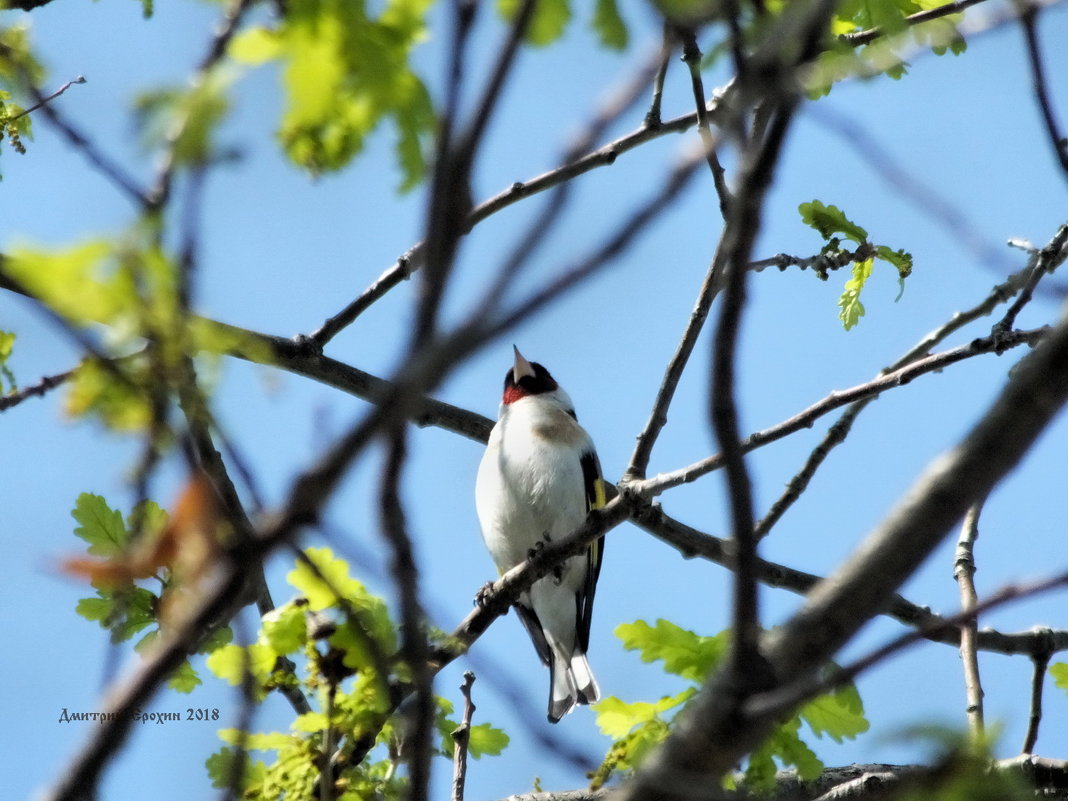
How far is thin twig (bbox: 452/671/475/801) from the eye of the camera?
3123 mm

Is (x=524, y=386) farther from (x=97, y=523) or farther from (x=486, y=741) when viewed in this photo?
(x=97, y=523)

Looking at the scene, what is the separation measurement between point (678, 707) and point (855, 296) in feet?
6.27

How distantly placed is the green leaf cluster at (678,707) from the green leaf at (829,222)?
5.59 ft

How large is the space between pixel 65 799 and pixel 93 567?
24cm

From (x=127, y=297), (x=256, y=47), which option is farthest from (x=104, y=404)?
(x=256, y=47)

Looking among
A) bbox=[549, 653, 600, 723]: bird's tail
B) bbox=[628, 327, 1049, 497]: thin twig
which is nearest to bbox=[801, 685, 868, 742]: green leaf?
bbox=[628, 327, 1049, 497]: thin twig

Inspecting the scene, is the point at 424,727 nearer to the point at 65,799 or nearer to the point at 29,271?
the point at 65,799

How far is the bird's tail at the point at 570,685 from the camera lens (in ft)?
19.3

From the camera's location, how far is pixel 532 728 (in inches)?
78.4

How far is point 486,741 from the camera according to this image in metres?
3.46

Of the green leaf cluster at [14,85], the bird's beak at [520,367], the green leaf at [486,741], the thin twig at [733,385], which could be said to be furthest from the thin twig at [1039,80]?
the bird's beak at [520,367]

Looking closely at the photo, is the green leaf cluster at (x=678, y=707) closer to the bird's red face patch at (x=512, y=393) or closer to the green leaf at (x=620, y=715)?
the green leaf at (x=620, y=715)

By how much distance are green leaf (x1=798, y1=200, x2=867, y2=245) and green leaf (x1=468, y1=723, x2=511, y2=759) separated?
196cm

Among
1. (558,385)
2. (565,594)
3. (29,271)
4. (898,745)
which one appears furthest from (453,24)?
(558,385)
